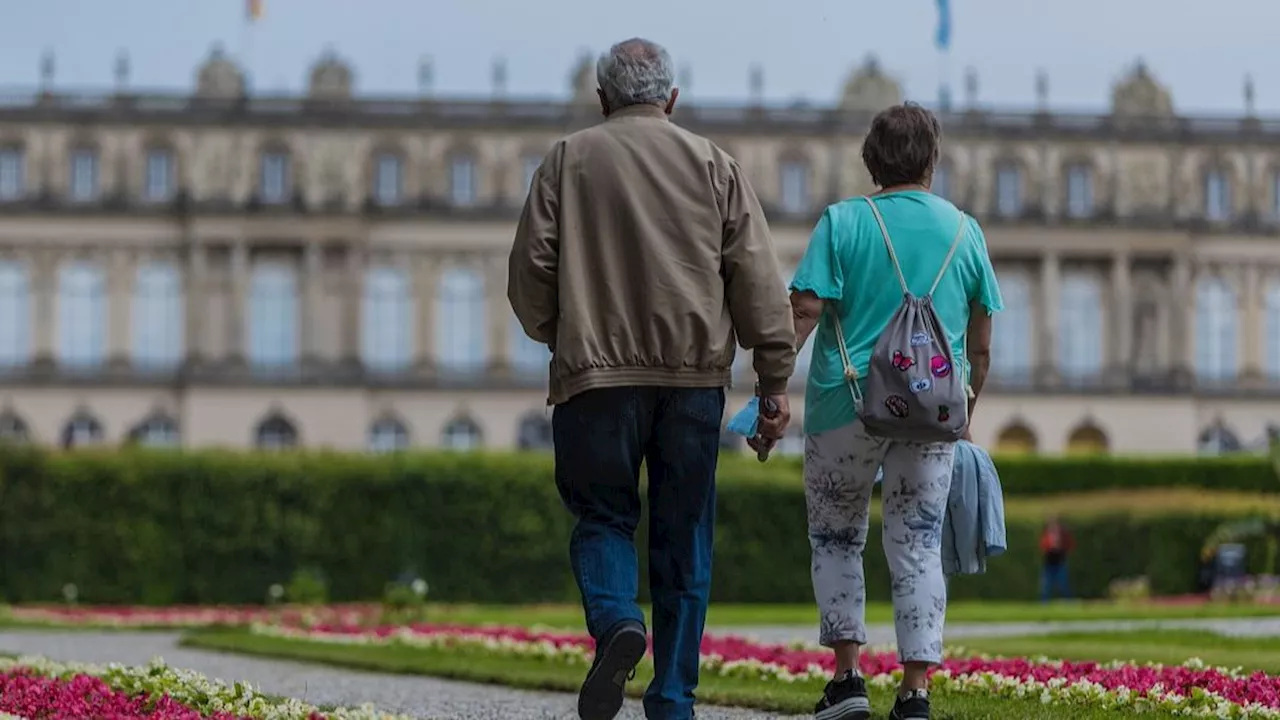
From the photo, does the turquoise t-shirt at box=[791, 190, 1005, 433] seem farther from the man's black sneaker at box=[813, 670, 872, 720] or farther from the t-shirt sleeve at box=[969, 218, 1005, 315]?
the man's black sneaker at box=[813, 670, 872, 720]

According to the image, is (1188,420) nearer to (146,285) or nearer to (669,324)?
(146,285)

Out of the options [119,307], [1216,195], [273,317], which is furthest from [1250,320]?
[119,307]

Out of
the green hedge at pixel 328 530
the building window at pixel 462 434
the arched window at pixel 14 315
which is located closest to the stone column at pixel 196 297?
the arched window at pixel 14 315

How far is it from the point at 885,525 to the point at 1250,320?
64.9m

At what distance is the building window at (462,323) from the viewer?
224ft

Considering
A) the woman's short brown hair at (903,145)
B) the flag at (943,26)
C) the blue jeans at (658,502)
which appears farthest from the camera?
the flag at (943,26)

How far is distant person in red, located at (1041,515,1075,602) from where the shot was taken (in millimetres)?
31906

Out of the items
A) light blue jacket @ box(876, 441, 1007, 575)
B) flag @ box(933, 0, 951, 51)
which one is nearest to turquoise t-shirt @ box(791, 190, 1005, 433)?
light blue jacket @ box(876, 441, 1007, 575)

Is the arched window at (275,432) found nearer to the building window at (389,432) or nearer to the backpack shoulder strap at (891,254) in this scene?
the building window at (389,432)

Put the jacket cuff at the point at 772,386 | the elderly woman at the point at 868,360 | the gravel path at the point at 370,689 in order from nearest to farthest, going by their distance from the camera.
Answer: the jacket cuff at the point at 772,386, the elderly woman at the point at 868,360, the gravel path at the point at 370,689

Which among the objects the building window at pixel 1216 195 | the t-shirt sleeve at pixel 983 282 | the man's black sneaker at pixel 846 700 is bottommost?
the man's black sneaker at pixel 846 700

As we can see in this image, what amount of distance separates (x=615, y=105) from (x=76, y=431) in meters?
60.1

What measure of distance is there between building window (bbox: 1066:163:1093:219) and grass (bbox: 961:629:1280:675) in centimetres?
5405

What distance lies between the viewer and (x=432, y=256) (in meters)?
68.7
